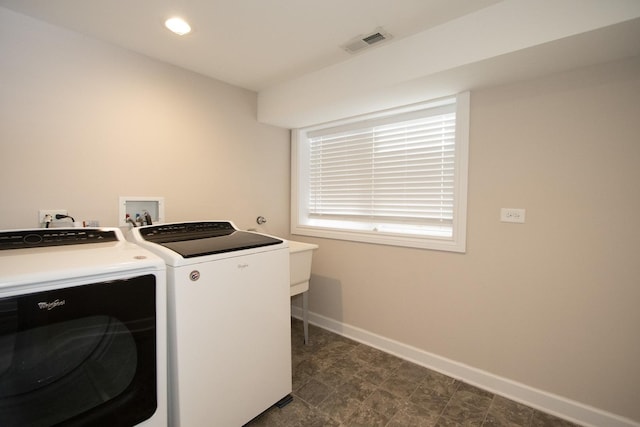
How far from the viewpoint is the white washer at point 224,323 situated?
1.31 metres

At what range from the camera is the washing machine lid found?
1.44m

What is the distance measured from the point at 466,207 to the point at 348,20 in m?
1.35

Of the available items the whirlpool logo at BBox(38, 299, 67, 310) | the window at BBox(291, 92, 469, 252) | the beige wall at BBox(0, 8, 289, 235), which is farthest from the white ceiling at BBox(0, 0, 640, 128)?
the whirlpool logo at BBox(38, 299, 67, 310)

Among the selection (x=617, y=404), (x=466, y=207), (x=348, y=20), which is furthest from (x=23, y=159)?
(x=617, y=404)

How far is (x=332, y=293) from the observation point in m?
2.75

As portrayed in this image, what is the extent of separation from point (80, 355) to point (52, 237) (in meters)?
0.72

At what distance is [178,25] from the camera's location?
5.39 feet

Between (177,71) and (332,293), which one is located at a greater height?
(177,71)

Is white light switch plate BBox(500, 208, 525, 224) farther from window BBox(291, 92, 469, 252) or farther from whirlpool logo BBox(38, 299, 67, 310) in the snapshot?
whirlpool logo BBox(38, 299, 67, 310)

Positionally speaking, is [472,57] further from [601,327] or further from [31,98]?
[31,98]

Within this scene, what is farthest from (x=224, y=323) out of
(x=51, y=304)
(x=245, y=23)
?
(x=245, y=23)

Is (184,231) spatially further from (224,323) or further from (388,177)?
(388,177)

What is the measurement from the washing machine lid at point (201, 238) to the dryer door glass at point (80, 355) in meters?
0.28

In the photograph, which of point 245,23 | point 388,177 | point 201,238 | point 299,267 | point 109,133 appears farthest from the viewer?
point 388,177
